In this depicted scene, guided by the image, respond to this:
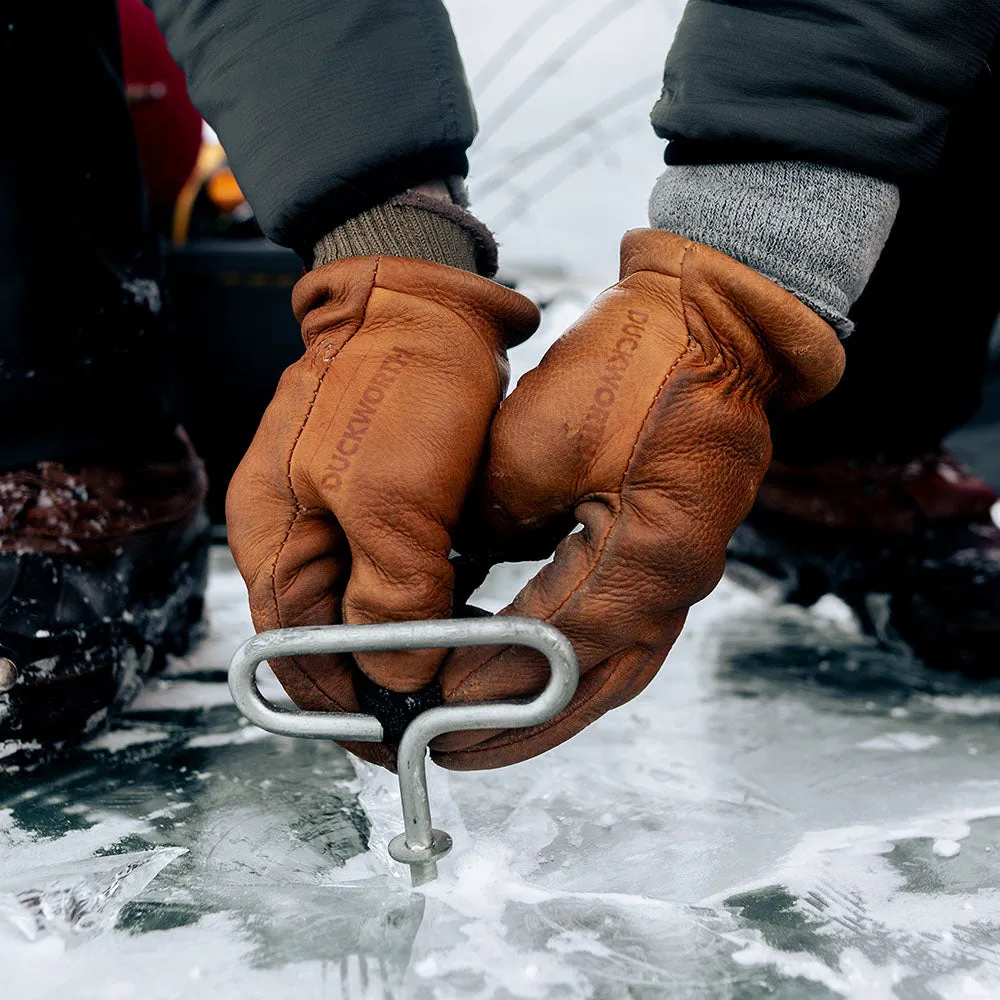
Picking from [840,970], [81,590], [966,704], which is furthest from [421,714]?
[966,704]

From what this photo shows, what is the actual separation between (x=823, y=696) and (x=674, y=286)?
26.5 inches

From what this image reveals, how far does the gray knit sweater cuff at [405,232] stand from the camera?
81 centimetres

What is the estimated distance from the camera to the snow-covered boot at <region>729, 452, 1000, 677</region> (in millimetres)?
1307

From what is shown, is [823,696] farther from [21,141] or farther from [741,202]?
[21,141]

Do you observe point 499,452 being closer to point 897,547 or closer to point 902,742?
point 902,742

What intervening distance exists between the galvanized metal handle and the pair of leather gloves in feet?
0.12

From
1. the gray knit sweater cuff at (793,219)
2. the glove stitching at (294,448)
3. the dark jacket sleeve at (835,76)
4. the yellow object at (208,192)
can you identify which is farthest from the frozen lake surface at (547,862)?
the yellow object at (208,192)

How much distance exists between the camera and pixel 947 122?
2.68ft

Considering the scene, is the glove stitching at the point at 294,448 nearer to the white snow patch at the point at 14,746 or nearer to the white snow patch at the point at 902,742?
the white snow patch at the point at 14,746

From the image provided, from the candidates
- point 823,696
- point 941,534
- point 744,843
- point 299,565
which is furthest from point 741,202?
point 941,534

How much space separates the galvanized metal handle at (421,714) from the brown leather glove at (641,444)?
4 centimetres

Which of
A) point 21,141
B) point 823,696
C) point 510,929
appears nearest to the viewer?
point 510,929

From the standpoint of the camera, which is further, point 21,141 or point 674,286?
point 21,141

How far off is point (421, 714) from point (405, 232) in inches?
15.0
